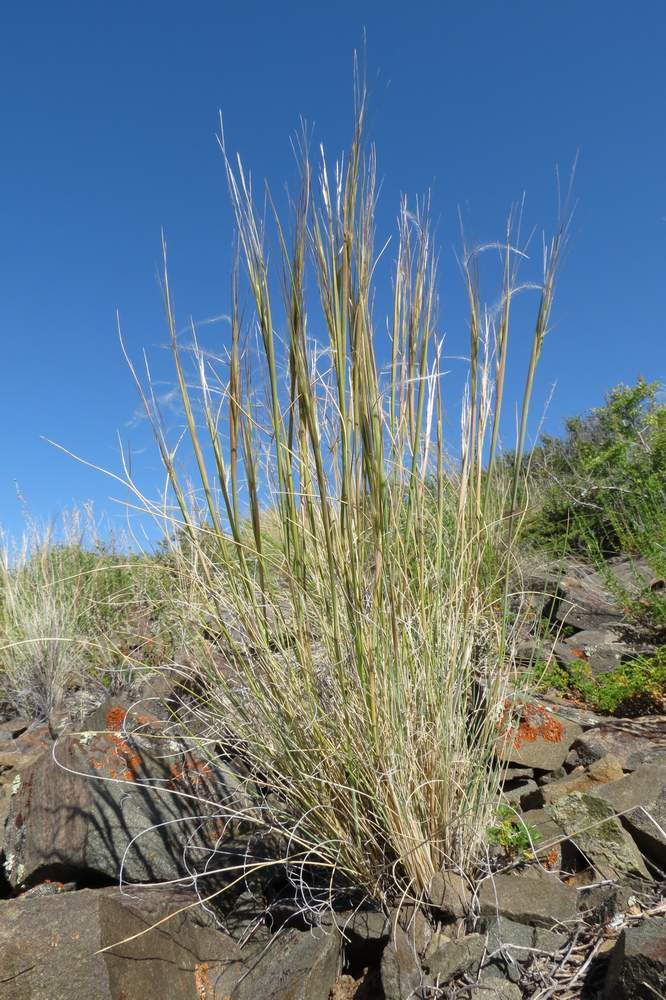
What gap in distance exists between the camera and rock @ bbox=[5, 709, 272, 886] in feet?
7.77

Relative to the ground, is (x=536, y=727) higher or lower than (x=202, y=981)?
higher

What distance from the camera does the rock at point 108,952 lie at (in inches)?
69.7

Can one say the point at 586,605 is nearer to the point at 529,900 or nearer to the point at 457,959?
the point at 529,900

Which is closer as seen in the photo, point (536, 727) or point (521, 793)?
point (521, 793)

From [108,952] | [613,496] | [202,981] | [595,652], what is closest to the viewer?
[108,952]

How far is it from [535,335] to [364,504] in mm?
683

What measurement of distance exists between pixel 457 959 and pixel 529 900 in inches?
10.0

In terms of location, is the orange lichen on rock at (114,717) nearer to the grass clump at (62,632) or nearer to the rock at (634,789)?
the grass clump at (62,632)

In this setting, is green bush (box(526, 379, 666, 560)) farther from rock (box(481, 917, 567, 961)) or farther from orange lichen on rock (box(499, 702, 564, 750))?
rock (box(481, 917, 567, 961))

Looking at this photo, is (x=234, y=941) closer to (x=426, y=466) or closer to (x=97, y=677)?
(x=426, y=466)

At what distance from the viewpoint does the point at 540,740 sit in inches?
108

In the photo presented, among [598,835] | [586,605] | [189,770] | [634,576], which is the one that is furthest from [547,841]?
[634,576]

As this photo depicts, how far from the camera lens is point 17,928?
1.86 meters

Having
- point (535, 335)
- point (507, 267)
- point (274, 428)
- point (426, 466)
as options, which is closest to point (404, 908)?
point (426, 466)
